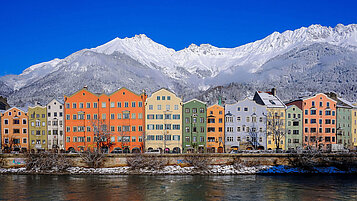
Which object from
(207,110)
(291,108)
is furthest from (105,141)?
(291,108)

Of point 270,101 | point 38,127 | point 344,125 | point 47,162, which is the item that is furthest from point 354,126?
point 38,127

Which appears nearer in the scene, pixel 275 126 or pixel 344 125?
pixel 275 126

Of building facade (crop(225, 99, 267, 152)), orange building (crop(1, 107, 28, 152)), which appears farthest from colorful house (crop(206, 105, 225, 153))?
orange building (crop(1, 107, 28, 152))

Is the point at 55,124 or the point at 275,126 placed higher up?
the point at 55,124

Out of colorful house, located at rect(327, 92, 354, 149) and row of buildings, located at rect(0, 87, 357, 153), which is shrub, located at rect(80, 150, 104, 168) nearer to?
row of buildings, located at rect(0, 87, 357, 153)

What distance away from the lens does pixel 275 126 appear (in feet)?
291

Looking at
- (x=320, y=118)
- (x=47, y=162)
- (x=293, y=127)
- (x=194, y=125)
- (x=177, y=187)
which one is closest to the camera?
(x=177, y=187)

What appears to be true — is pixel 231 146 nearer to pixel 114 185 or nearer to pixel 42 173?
pixel 114 185

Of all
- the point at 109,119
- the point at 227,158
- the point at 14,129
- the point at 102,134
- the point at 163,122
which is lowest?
the point at 227,158

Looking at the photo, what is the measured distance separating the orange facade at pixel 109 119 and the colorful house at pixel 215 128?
16.6m

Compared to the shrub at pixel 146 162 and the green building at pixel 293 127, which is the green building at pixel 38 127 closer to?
the shrub at pixel 146 162

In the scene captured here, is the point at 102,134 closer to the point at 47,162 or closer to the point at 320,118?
the point at 47,162

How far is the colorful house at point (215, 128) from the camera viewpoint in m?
89.1

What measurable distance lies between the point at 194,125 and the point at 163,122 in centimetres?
780
